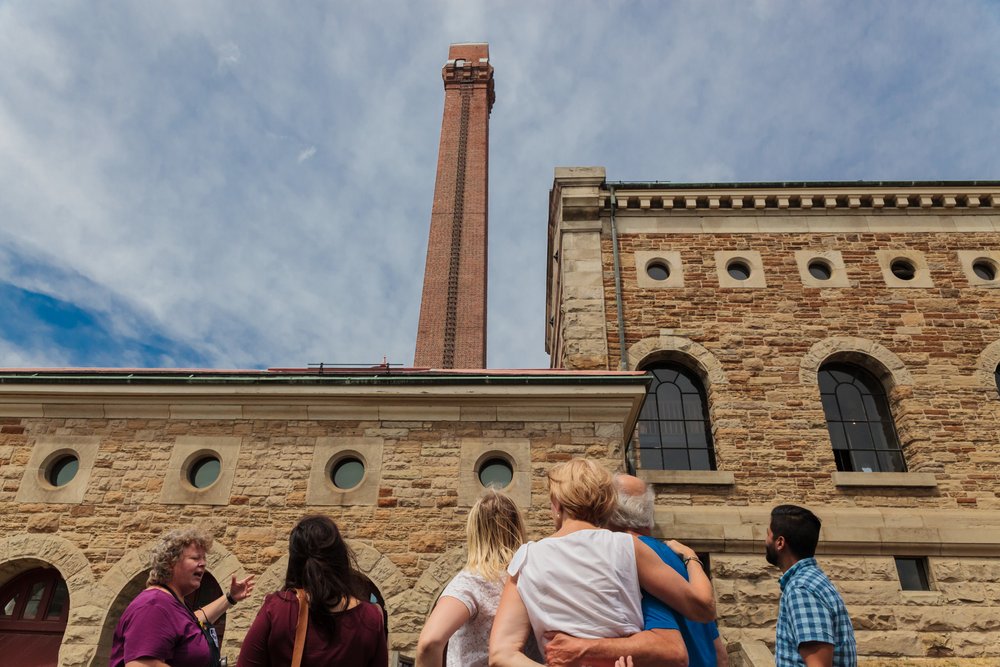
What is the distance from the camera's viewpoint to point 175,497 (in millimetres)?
7684

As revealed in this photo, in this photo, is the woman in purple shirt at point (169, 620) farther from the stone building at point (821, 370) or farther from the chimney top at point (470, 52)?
the chimney top at point (470, 52)

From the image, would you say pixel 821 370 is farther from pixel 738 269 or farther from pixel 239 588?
pixel 239 588

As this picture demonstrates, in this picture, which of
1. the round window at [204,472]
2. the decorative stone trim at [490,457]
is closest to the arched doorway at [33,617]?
the round window at [204,472]

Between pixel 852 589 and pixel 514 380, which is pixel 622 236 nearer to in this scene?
pixel 514 380

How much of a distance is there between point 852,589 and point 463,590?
7522mm

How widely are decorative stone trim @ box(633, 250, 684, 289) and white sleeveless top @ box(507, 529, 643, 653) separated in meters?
8.64

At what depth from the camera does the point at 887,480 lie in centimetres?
884

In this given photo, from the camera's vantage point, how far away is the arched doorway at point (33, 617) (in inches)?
286

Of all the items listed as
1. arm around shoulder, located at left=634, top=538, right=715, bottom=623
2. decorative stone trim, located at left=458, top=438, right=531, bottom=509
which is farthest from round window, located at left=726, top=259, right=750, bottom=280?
arm around shoulder, located at left=634, top=538, right=715, bottom=623

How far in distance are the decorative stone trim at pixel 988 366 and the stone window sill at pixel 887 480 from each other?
209cm

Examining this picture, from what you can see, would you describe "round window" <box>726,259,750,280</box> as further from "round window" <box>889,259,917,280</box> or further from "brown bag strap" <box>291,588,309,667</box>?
"brown bag strap" <box>291,588,309,667</box>

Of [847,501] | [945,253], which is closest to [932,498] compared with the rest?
[847,501]

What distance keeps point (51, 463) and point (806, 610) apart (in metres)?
8.85

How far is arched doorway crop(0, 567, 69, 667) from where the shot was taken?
23.8 feet
